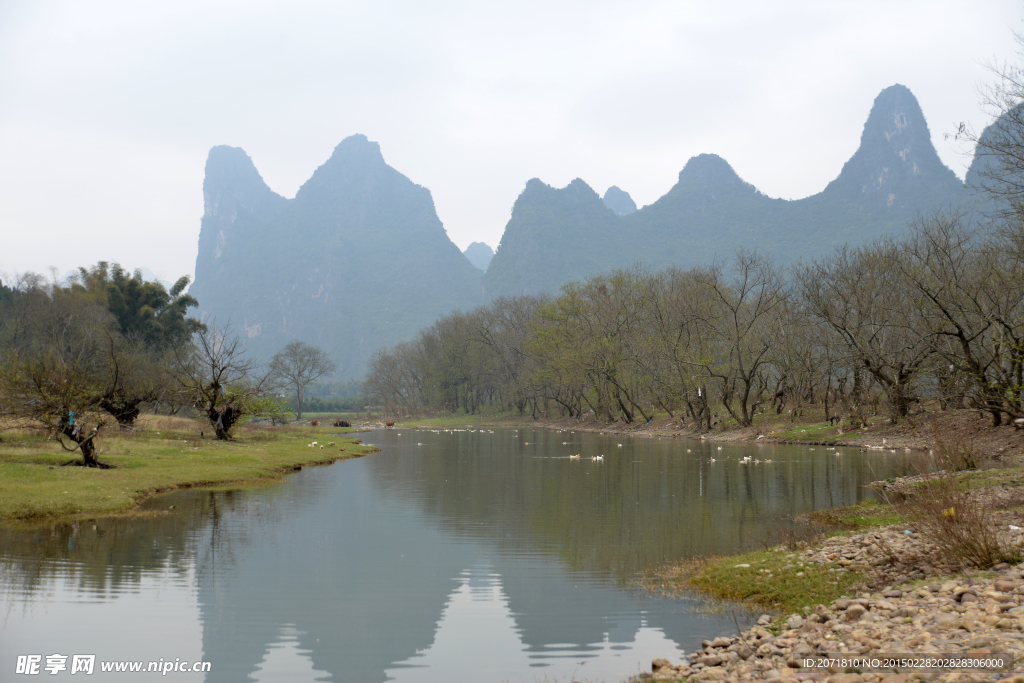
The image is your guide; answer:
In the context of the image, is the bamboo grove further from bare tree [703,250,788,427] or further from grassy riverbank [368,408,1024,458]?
grassy riverbank [368,408,1024,458]

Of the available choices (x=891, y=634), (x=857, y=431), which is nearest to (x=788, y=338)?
(x=857, y=431)

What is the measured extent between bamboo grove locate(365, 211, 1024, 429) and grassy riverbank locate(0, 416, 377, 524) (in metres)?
29.3

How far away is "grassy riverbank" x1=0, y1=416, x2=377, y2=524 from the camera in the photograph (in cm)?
1866

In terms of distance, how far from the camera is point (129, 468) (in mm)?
25578

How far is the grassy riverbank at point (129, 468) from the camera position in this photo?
1866cm

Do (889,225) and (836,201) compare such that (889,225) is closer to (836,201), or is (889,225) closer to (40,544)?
(836,201)

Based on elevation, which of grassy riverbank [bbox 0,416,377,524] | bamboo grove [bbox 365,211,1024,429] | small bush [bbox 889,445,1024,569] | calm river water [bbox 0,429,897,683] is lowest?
calm river water [bbox 0,429,897,683]

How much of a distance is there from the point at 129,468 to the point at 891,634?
26.3 m

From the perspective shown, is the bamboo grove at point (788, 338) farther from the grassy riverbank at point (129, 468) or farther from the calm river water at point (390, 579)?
the grassy riverbank at point (129, 468)

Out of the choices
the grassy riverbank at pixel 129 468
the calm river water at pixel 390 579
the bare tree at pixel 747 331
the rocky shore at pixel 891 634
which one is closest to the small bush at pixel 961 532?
the rocky shore at pixel 891 634

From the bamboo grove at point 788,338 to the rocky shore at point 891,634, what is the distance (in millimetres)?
18852

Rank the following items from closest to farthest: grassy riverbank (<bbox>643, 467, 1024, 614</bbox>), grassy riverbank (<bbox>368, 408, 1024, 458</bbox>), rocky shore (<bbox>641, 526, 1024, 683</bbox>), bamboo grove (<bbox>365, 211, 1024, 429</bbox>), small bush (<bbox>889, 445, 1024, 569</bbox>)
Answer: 1. rocky shore (<bbox>641, 526, 1024, 683</bbox>)
2. small bush (<bbox>889, 445, 1024, 569</bbox>)
3. grassy riverbank (<bbox>643, 467, 1024, 614</bbox>)
4. grassy riverbank (<bbox>368, 408, 1024, 458</bbox>)
5. bamboo grove (<bbox>365, 211, 1024, 429</bbox>)

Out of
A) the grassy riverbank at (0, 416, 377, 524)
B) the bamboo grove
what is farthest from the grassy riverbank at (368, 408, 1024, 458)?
the grassy riverbank at (0, 416, 377, 524)

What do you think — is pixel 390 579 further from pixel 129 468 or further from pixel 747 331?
pixel 747 331
